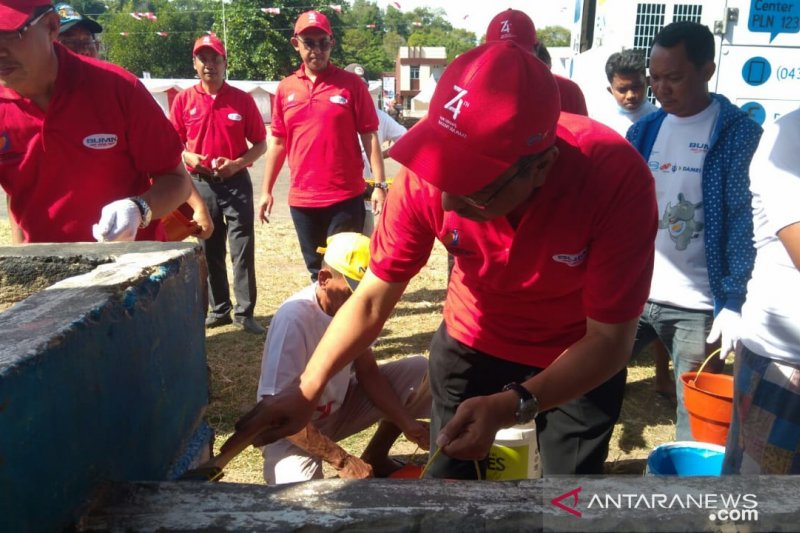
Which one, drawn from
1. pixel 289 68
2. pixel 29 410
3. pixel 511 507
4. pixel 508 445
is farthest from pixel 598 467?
pixel 289 68

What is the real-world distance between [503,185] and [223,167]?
11.9 feet

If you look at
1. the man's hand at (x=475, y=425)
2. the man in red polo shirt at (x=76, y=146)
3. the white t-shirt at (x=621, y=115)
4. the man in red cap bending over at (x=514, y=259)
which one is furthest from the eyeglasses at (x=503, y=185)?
the white t-shirt at (x=621, y=115)

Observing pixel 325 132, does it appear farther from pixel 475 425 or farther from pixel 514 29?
pixel 475 425

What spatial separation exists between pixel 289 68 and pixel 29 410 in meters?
45.7

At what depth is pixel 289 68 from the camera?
44656 millimetres

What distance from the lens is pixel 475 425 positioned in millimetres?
1633

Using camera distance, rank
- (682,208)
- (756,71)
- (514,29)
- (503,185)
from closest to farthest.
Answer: (503,185), (682,208), (514,29), (756,71)

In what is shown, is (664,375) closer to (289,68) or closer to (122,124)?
(122,124)

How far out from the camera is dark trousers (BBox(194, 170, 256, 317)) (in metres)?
4.95

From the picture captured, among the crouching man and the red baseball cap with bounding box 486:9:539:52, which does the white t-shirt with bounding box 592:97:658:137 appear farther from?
the crouching man

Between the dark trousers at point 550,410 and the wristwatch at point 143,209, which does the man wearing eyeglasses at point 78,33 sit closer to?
the wristwatch at point 143,209

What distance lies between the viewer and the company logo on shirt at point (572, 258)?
1.78m

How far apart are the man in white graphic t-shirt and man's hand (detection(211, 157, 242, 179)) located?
275 centimetres

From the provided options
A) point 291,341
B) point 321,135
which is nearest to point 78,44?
point 321,135
